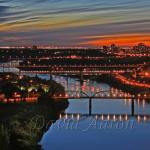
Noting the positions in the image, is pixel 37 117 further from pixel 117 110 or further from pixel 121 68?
pixel 121 68

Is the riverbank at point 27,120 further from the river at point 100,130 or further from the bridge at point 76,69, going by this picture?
the bridge at point 76,69

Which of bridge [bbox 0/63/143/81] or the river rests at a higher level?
bridge [bbox 0/63/143/81]

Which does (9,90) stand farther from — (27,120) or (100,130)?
(27,120)

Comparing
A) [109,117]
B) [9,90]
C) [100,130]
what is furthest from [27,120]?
[9,90]

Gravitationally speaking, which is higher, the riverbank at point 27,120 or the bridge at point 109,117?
the riverbank at point 27,120

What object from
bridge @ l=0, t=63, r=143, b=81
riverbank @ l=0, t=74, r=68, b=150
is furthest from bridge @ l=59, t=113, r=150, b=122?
bridge @ l=0, t=63, r=143, b=81

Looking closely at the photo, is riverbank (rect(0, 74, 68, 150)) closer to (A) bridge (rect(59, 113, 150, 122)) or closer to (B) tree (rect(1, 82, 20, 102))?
(A) bridge (rect(59, 113, 150, 122))

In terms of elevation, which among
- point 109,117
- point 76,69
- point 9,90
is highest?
point 9,90

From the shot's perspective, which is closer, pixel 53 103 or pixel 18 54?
pixel 53 103

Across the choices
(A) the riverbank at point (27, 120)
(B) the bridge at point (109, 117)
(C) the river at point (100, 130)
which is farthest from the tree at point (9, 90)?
(B) the bridge at point (109, 117)

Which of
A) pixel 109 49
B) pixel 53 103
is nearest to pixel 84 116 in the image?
pixel 53 103

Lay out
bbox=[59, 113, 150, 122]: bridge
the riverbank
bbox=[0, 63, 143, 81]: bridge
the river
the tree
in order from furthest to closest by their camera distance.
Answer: bbox=[0, 63, 143, 81]: bridge < the tree < bbox=[59, 113, 150, 122]: bridge < the river < the riverbank
